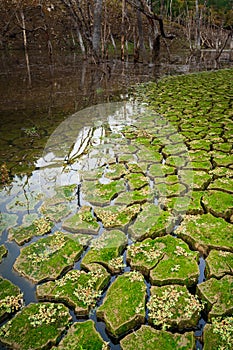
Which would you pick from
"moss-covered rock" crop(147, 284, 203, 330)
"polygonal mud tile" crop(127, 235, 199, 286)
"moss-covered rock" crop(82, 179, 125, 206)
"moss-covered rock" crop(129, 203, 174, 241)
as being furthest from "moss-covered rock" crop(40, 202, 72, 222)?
"moss-covered rock" crop(147, 284, 203, 330)

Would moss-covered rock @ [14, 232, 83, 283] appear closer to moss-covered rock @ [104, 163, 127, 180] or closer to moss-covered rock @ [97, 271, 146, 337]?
moss-covered rock @ [97, 271, 146, 337]

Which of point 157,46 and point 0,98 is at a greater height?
point 157,46

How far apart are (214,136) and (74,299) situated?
319 centimetres

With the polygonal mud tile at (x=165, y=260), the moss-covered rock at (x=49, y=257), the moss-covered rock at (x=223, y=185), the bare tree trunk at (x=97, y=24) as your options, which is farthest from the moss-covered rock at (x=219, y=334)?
the bare tree trunk at (x=97, y=24)

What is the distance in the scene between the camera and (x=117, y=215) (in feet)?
8.45

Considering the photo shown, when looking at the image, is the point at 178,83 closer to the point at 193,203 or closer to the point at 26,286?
the point at 193,203

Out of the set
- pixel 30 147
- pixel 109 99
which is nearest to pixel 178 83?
pixel 109 99

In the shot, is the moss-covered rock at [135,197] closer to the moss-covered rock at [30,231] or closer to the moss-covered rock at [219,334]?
the moss-covered rock at [30,231]

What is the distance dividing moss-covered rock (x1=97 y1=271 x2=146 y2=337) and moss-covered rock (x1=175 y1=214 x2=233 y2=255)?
0.56 meters

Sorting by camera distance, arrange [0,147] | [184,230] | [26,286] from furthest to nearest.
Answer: [0,147], [184,230], [26,286]

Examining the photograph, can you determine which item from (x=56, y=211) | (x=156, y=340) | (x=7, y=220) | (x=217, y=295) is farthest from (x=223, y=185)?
(x=7, y=220)

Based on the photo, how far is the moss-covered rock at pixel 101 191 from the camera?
283 centimetres

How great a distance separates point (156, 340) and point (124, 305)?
0.28 meters

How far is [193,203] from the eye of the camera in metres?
2.66
